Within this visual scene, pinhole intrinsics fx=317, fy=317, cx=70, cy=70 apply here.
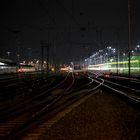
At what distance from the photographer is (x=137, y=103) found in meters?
17.3

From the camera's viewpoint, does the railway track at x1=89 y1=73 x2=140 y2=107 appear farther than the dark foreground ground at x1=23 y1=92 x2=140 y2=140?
Yes

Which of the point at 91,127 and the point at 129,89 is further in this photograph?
the point at 129,89

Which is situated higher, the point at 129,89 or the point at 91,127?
the point at 129,89

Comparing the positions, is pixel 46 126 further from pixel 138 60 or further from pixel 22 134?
pixel 138 60

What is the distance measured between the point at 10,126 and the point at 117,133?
3826 mm

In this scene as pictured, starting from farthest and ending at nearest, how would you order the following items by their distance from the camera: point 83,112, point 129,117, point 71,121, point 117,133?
point 83,112 < point 129,117 < point 71,121 < point 117,133

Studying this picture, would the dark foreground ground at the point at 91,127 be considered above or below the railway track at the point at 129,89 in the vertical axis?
below

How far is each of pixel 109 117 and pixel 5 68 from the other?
3023 inches

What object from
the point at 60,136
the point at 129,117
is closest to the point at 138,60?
the point at 129,117

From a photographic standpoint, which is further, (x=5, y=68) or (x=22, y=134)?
(x=5, y=68)

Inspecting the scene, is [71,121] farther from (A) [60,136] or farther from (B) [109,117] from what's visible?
(A) [60,136]

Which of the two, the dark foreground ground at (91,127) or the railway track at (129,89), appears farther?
the railway track at (129,89)

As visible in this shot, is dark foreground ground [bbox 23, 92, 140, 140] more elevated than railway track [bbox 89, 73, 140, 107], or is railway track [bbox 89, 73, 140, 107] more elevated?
railway track [bbox 89, 73, 140, 107]

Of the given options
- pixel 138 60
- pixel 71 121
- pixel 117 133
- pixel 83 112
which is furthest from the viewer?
pixel 138 60
